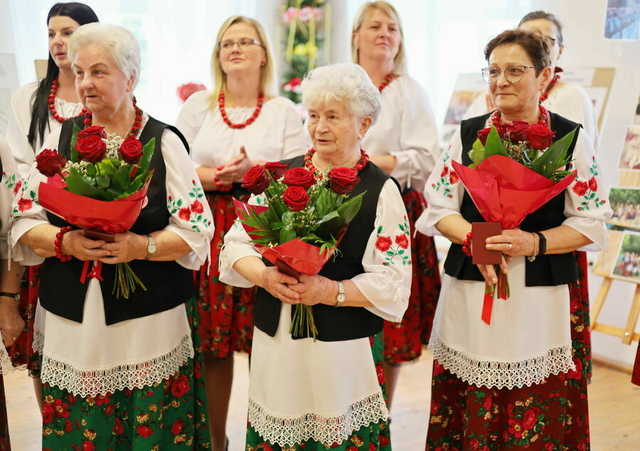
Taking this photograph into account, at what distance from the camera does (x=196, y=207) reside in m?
2.38

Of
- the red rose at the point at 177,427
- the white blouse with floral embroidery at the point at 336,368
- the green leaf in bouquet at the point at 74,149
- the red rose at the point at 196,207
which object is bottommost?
the red rose at the point at 177,427

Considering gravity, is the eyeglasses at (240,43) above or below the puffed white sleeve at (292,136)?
above

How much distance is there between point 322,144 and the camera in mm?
2234

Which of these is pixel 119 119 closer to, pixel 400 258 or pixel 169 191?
pixel 169 191

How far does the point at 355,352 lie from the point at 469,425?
25.4 inches

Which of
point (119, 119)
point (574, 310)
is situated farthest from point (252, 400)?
point (574, 310)

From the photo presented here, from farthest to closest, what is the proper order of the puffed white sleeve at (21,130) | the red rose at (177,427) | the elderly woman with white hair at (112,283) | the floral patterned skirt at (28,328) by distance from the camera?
the puffed white sleeve at (21,130), the floral patterned skirt at (28,328), the red rose at (177,427), the elderly woman with white hair at (112,283)

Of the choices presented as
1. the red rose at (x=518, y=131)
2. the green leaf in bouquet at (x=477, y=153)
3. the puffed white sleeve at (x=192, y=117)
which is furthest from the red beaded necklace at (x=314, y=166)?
the puffed white sleeve at (x=192, y=117)

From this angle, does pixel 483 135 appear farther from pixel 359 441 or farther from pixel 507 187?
pixel 359 441

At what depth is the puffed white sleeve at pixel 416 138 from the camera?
11.0 feet

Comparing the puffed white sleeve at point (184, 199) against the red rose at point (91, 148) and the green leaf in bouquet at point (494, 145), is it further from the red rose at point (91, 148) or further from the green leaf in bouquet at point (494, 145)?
the green leaf in bouquet at point (494, 145)

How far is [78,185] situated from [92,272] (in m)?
0.33

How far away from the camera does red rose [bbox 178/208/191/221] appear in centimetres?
236

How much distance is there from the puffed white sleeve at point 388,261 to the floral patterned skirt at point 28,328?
1.30 metres
